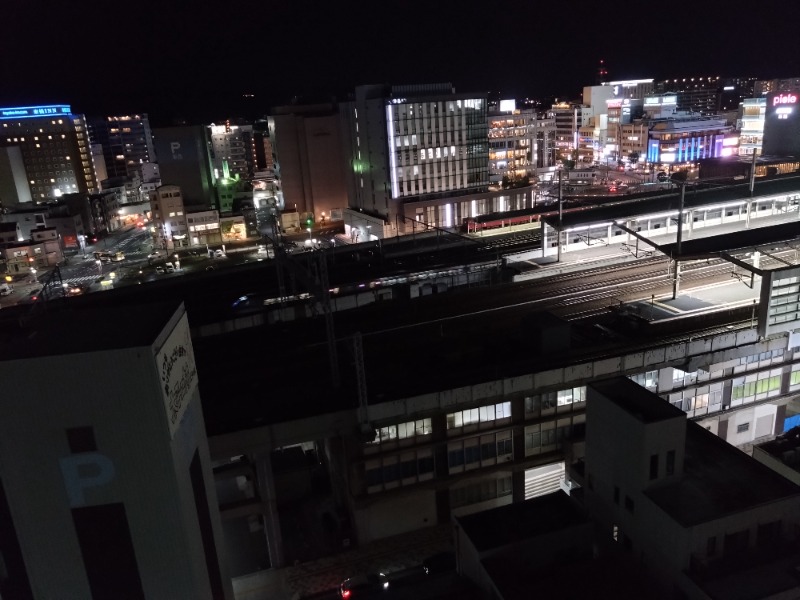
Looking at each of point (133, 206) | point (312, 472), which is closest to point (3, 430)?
point (312, 472)

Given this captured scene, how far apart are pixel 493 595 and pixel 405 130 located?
146 ft

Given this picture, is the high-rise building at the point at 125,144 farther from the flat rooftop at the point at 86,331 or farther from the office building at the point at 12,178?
the flat rooftop at the point at 86,331

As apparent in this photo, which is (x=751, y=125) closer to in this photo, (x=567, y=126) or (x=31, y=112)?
(x=567, y=126)

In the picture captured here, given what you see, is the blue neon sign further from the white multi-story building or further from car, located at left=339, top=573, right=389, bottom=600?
car, located at left=339, top=573, right=389, bottom=600

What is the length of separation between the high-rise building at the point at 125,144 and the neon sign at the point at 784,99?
104078mm

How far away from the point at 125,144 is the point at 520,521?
126656 mm

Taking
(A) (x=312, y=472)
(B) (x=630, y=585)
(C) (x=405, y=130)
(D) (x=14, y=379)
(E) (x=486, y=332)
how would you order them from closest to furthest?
(D) (x=14, y=379)
(B) (x=630, y=585)
(A) (x=312, y=472)
(E) (x=486, y=332)
(C) (x=405, y=130)

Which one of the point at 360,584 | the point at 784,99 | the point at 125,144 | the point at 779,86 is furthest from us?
the point at 125,144

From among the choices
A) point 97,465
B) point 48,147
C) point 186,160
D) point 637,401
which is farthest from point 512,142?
point 97,465

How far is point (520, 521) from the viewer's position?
13.5m

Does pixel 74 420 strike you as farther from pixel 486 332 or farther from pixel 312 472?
pixel 486 332

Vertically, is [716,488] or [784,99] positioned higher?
[784,99]

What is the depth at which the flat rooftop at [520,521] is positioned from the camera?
1289 centimetres

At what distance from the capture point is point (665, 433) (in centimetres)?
1249
